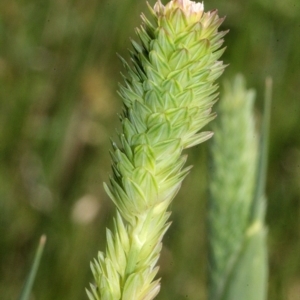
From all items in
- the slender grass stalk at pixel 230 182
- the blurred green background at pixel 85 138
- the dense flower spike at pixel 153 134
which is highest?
the blurred green background at pixel 85 138

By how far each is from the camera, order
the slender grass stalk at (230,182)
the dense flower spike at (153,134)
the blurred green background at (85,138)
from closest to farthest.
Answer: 1. the dense flower spike at (153,134)
2. the slender grass stalk at (230,182)
3. the blurred green background at (85,138)

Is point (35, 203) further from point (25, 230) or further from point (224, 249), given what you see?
point (224, 249)

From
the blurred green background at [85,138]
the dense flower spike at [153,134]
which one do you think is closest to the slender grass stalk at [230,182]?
the dense flower spike at [153,134]

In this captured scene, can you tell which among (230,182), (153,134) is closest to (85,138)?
(230,182)

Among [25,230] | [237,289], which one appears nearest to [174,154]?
[237,289]

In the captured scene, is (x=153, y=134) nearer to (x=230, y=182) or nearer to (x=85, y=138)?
(x=230, y=182)

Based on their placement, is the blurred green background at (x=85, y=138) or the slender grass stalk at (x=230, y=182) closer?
the slender grass stalk at (x=230, y=182)

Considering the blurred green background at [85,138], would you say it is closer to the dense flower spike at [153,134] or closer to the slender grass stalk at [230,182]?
the slender grass stalk at [230,182]
